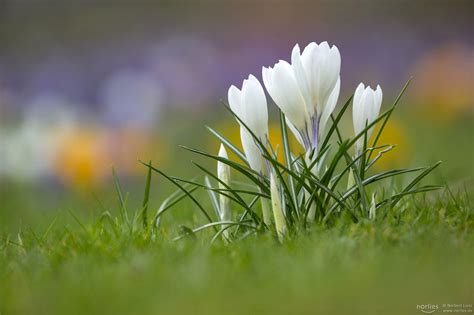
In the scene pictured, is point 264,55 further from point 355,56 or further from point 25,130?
point 25,130

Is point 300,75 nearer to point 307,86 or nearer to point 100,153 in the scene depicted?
point 307,86

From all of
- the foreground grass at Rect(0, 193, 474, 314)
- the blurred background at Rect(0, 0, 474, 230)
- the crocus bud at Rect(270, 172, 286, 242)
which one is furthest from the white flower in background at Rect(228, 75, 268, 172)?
the blurred background at Rect(0, 0, 474, 230)

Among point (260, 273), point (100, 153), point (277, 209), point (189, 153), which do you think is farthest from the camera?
point (189, 153)

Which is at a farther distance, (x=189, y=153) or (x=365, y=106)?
(x=189, y=153)

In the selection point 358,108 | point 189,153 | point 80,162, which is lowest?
point 189,153

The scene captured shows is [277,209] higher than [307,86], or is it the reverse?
[307,86]

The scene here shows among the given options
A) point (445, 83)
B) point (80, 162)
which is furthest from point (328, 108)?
point (445, 83)
